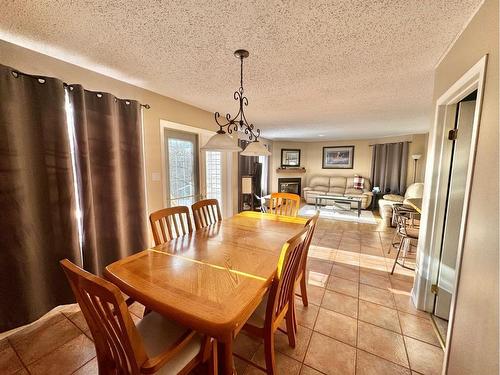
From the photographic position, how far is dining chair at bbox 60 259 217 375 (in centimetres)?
71

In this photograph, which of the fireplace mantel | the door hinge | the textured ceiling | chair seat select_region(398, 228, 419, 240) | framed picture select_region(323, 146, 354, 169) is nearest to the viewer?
the textured ceiling

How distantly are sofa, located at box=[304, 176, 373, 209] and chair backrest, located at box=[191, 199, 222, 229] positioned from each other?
4736 millimetres

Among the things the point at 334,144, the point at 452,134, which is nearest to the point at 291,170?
the point at 334,144

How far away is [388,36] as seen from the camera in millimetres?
1415

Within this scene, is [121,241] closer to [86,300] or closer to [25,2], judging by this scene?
[86,300]

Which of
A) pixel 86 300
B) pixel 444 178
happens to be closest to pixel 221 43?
pixel 86 300

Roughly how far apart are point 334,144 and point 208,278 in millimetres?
7210

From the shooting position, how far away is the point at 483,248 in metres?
0.93

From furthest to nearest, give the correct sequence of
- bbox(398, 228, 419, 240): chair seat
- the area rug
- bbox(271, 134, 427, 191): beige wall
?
1. bbox(271, 134, 427, 191): beige wall
2. the area rug
3. bbox(398, 228, 419, 240): chair seat

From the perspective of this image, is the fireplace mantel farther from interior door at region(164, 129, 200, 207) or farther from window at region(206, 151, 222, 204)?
interior door at region(164, 129, 200, 207)

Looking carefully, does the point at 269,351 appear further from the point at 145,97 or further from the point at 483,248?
the point at 145,97

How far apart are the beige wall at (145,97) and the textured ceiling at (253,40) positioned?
90 mm

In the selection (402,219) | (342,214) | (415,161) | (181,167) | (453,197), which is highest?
(415,161)

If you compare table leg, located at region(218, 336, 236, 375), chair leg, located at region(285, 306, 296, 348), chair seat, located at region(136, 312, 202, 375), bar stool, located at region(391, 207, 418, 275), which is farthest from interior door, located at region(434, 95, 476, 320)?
chair seat, located at region(136, 312, 202, 375)
